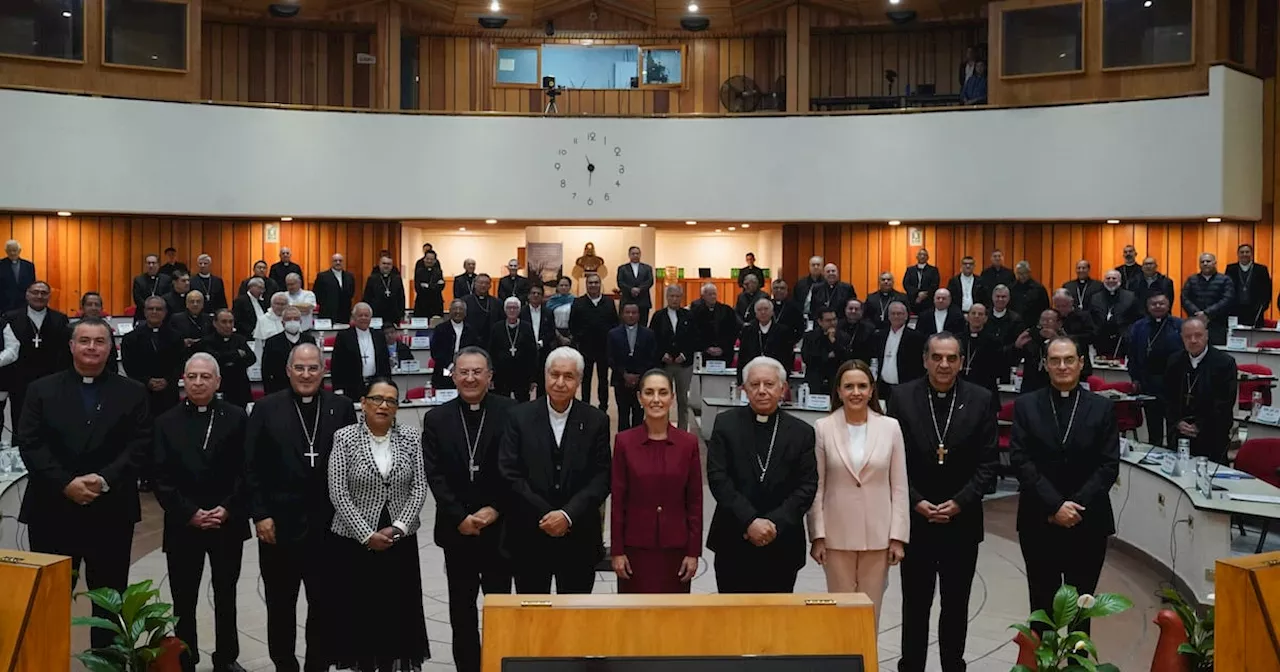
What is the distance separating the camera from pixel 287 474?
15.8ft

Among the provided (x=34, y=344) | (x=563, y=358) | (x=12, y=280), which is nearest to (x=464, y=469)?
(x=563, y=358)

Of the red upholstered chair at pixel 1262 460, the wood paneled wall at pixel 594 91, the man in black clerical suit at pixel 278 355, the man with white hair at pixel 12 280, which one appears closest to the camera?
the red upholstered chair at pixel 1262 460

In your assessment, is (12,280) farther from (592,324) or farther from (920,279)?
(920,279)

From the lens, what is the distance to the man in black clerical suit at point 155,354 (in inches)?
353

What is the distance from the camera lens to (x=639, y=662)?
9.76ft

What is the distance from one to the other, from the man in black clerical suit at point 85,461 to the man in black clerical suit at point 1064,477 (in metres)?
3.82

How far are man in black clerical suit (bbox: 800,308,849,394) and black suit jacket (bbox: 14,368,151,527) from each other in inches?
247

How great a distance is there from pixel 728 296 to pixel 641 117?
432 centimetres

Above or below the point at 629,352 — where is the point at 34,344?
above

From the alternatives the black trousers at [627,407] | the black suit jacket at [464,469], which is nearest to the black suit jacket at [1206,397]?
the black trousers at [627,407]

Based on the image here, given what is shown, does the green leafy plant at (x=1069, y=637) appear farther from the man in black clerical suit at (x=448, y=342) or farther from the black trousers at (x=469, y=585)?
the man in black clerical suit at (x=448, y=342)

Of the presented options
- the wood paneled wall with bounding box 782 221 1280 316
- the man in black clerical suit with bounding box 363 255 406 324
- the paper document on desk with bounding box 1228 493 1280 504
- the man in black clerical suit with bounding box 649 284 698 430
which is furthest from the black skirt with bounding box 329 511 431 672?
the wood paneled wall with bounding box 782 221 1280 316

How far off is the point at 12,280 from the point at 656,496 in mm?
9715

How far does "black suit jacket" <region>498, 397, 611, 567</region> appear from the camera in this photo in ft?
15.5
